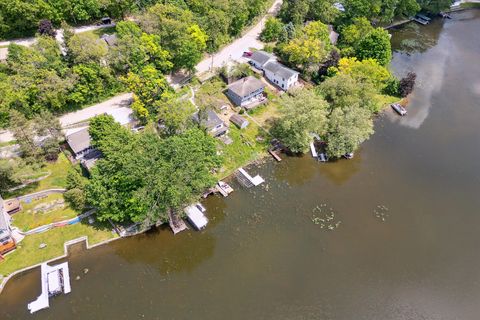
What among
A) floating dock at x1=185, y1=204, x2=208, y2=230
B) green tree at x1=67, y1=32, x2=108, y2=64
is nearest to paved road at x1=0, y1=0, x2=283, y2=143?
green tree at x1=67, y1=32, x2=108, y2=64

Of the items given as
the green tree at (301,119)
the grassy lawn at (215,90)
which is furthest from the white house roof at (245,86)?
the green tree at (301,119)

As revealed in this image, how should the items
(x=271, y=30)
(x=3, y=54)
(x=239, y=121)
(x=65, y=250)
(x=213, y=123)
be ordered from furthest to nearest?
(x=271, y=30) → (x=3, y=54) → (x=239, y=121) → (x=213, y=123) → (x=65, y=250)

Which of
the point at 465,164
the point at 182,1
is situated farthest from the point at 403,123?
the point at 182,1

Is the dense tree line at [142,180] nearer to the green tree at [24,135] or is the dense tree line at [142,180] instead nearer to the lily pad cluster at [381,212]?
the green tree at [24,135]

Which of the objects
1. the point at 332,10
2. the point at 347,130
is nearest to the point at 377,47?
the point at 332,10

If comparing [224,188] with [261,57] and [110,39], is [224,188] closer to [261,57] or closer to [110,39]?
[261,57]

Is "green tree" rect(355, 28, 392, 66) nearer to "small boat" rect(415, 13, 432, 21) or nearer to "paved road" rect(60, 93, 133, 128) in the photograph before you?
"small boat" rect(415, 13, 432, 21)

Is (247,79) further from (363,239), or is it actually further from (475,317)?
(475,317)
